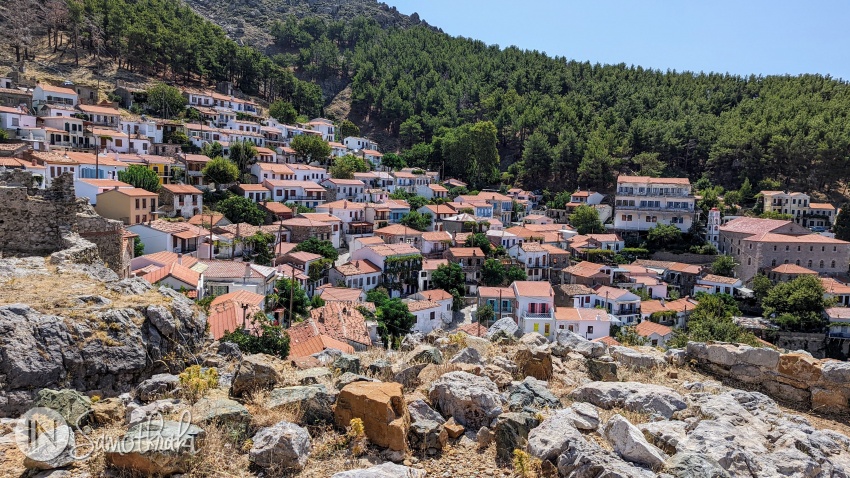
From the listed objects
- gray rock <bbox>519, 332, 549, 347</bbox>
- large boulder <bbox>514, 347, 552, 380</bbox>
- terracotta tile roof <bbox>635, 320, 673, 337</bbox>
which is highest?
large boulder <bbox>514, 347, 552, 380</bbox>

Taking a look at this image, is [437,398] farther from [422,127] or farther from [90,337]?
[422,127]

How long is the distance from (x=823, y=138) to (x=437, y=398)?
230ft

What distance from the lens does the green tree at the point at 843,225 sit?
48.0 metres

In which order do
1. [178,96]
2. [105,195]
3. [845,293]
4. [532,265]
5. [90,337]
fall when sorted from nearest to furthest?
[90,337], [105,195], [845,293], [532,265], [178,96]

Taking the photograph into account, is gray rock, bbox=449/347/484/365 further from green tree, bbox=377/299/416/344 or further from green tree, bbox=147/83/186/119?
green tree, bbox=147/83/186/119

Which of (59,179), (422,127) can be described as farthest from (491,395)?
(422,127)

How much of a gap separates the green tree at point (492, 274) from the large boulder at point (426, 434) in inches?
1379

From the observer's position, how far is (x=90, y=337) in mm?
5961

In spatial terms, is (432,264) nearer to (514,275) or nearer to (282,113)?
(514,275)

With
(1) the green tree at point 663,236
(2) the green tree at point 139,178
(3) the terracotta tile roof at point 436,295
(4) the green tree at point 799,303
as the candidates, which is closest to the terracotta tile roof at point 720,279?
(4) the green tree at point 799,303

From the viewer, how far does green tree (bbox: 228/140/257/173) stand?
48.6 m

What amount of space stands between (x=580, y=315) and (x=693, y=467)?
94.2ft

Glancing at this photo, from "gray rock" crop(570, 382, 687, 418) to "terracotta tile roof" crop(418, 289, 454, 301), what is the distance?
28.1 meters

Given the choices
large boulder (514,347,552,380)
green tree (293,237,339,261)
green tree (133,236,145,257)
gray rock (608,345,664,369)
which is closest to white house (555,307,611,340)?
green tree (293,237,339,261)
